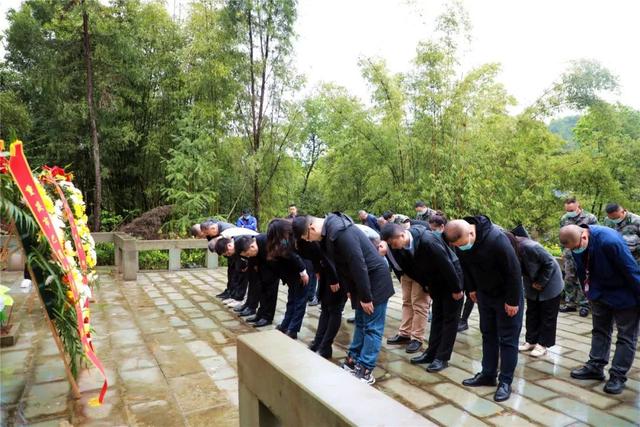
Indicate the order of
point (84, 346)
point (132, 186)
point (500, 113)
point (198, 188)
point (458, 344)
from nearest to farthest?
point (84, 346) < point (458, 344) < point (500, 113) < point (198, 188) < point (132, 186)

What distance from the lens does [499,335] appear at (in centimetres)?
304

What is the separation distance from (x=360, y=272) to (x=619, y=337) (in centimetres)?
185

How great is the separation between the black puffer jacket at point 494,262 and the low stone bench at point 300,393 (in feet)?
5.39

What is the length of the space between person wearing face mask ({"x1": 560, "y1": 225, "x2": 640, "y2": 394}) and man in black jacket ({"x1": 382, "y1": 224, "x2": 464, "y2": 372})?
Result: 2.76ft

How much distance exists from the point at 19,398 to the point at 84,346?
0.57m

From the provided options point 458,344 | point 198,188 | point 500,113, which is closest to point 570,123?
point 500,113

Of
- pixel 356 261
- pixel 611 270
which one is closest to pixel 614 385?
pixel 611 270

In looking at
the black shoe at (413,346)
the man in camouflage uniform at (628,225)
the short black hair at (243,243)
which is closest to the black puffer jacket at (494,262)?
the black shoe at (413,346)

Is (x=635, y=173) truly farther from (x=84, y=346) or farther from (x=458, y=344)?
(x=84, y=346)

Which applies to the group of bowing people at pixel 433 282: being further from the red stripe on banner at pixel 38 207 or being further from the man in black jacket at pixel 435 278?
the red stripe on banner at pixel 38 207

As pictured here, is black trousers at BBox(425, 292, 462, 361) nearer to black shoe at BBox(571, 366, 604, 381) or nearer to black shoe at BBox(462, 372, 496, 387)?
black shoe at BBox(462, 372, 496, 387)

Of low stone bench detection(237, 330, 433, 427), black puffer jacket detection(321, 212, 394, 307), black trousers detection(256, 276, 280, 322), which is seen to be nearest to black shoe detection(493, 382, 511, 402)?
black puffer jacket detection(321, 212, 394, 307)

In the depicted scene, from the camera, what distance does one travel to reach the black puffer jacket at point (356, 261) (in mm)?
3072

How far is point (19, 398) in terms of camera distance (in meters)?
2.92
